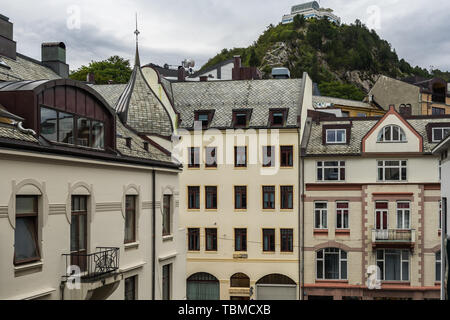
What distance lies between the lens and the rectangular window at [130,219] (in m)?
19.7

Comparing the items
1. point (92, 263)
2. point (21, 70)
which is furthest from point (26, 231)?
point (21, 70)

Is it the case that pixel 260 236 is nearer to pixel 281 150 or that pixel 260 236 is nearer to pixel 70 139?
pixel 281 150

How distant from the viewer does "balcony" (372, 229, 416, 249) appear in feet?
122

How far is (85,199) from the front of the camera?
1700cm

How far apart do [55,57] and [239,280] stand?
20262mm

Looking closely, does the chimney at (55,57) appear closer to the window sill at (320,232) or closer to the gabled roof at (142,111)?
the gabled roof at (142,111)

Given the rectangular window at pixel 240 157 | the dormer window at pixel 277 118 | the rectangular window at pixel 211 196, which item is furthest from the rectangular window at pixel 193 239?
the dormer window at pixel 277 118

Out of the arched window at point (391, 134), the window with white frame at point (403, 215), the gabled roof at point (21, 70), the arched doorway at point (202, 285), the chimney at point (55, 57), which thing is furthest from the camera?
the arched doorway at point (202, 285)

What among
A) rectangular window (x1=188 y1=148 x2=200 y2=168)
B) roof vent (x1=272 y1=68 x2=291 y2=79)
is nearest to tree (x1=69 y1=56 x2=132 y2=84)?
roof vent (x1=272 y1=68 x2=291 y2=79)

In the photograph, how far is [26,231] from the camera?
14023mm

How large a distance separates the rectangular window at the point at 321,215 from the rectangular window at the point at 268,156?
411cm

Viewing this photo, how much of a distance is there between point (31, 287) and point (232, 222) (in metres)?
26.2
